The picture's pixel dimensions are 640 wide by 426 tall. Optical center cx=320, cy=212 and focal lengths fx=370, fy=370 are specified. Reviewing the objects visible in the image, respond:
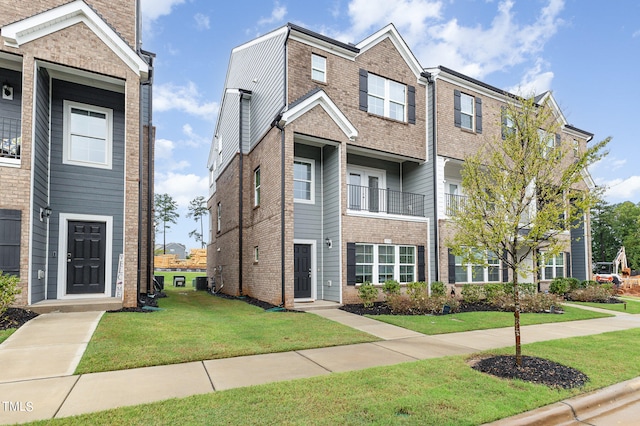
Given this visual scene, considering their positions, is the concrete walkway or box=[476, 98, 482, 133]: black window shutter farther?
box=[476, 98, 482, 133]: black window shutter

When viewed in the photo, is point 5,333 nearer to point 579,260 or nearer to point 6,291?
point 6,291

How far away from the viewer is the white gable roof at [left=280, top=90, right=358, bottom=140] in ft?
39.5

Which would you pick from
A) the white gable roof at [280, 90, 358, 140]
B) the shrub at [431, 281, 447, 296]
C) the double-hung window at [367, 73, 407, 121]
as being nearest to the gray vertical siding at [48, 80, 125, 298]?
the white gable roof at [280, 90, 358, 140]

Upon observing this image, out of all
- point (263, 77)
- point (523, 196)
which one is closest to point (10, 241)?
point (263, 77)

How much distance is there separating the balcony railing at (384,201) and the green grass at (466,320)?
522 centimetres

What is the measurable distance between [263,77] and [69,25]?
280 inches

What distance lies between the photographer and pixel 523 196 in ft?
20.0

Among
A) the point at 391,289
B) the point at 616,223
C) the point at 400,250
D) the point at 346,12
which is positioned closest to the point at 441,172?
the point at 400,250

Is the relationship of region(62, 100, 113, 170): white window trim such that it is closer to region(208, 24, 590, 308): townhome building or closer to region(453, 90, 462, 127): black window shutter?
region(208, 24, 590, 308): townhome building

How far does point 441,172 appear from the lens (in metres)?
15.8

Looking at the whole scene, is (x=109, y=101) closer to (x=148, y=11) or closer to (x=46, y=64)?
(x=46, y=64)

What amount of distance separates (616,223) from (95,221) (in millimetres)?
60351
